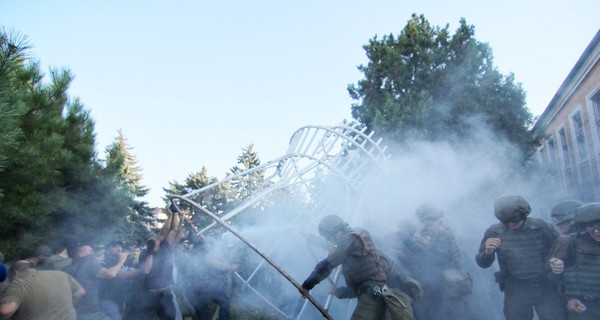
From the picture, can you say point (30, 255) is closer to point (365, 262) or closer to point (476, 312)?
point (365, 262)

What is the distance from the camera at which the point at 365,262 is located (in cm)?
398

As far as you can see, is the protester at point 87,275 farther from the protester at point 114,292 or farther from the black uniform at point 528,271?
the black uniform at point 528,271

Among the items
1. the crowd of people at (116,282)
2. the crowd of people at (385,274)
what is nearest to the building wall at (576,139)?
the crowd of people at (385,274)

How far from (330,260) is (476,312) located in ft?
9.28

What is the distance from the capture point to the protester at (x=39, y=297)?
2990 mm

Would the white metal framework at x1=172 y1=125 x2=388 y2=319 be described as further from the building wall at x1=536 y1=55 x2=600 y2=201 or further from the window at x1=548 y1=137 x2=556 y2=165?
the window at x1=548 y1=137 x2=556 y2=165

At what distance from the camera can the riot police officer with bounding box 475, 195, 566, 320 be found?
12.7ft

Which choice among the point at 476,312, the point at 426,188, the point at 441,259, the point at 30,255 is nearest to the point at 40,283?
the point at 30,255

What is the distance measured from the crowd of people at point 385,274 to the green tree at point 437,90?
532 cm

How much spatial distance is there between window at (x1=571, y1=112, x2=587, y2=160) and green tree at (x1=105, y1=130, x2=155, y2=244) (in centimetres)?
1520

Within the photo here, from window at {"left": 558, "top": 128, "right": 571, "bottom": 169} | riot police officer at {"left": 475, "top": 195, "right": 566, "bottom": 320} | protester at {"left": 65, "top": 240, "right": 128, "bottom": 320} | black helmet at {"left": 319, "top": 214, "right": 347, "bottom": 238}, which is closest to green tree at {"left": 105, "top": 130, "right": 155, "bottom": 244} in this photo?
protester at {"left": 65, "top": 240, "right": 128, "bottom": 320}

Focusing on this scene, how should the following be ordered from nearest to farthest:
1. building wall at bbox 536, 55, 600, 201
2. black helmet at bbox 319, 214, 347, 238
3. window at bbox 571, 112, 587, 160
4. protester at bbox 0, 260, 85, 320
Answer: protester at bbox 0, 260, 85, 320, black helmet at bbox 319, 214, 347, 238, building wall at bbox 536, 55, 600, 201, window at bbox 571, 112, 587, 160

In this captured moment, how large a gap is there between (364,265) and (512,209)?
1.52 m

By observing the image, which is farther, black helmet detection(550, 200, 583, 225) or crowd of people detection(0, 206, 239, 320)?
black helmet detection(550, 200, 583, 225)
